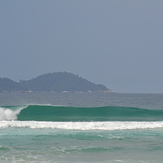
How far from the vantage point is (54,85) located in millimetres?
182875

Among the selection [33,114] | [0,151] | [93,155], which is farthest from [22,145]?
[33,114]

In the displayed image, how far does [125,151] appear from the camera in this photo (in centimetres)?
1002

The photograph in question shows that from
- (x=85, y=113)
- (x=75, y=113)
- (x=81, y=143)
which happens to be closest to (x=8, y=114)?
(x=75, y=113)

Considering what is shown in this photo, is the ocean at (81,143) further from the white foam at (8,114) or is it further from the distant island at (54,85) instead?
the distant island at (54,85)

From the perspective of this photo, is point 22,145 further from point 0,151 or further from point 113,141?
point 113,141

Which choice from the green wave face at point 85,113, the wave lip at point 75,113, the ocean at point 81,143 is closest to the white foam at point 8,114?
the wave lip at point 75,113

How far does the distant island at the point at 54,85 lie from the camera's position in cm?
18012

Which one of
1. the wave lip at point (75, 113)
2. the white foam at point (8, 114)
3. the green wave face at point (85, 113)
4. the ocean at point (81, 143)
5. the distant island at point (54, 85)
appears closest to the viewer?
the ocean at point (81, 143)

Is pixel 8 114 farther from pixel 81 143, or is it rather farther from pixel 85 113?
pixel 81 143

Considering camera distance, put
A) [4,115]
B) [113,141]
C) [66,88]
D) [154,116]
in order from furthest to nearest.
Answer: [66,88]
[154,116]
[4,115]
[113,141]

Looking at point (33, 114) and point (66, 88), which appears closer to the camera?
point (33, 114)

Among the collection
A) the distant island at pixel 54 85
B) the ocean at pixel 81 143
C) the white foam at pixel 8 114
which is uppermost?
the distant island at pixel 54 85

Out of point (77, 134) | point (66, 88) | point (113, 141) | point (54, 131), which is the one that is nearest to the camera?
point (113, 141)

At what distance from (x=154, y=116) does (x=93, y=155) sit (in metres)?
14.4
